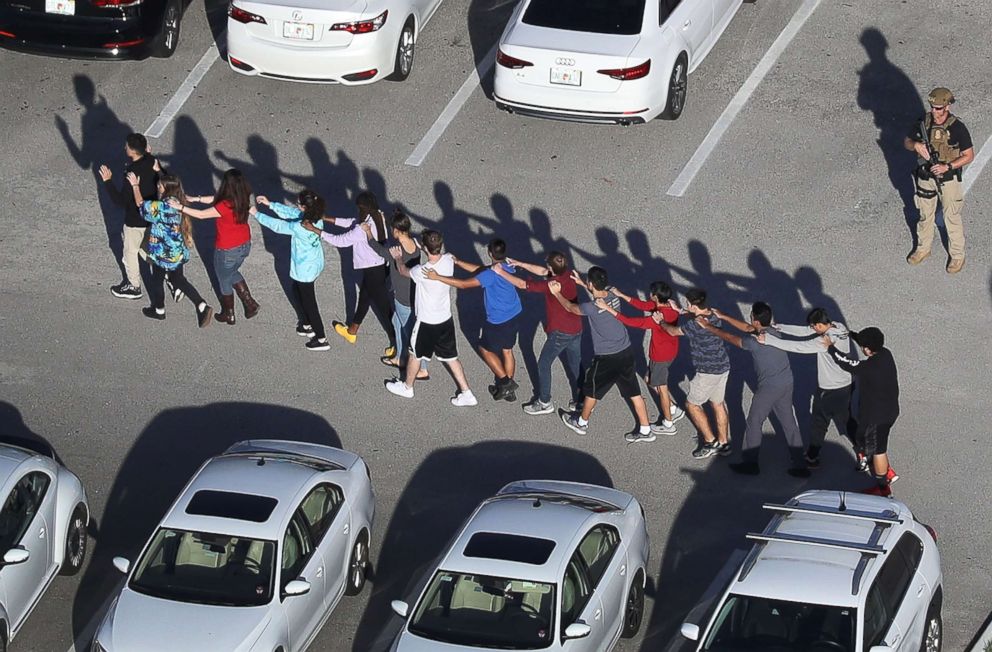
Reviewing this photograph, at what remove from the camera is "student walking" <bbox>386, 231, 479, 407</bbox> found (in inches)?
530

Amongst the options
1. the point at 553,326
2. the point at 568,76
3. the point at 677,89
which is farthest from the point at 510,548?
the point at 677,89

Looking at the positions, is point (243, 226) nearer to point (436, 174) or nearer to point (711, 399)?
point (436, 174)

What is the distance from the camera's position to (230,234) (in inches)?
571

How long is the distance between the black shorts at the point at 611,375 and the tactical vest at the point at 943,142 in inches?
148

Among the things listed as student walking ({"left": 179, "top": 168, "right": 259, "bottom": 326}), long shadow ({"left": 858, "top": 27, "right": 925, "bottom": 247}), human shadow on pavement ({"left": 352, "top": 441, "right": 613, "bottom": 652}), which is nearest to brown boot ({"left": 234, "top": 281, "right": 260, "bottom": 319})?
student walking ({"left": 179, "top": 168, "right": 259, "bottom": 326})

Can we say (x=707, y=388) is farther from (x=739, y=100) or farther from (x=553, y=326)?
(x=739, y=100)

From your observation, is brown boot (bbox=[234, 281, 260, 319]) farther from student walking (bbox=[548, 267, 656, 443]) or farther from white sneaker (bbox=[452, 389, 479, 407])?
student walking (bbox=[548, 267, 656, 443])

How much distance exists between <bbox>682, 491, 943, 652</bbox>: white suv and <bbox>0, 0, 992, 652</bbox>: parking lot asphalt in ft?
3.27

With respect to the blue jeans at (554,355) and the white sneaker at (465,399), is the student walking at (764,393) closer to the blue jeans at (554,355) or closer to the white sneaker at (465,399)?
the blue jeans at (554,355)

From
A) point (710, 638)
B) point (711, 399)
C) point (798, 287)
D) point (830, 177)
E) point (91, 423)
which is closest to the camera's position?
point (710, 638)

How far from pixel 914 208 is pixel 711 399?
13.1 ft

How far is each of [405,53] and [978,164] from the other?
638 cm

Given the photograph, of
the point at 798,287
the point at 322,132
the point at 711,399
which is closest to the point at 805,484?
the point at 711,399

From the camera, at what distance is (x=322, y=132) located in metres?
17.3
